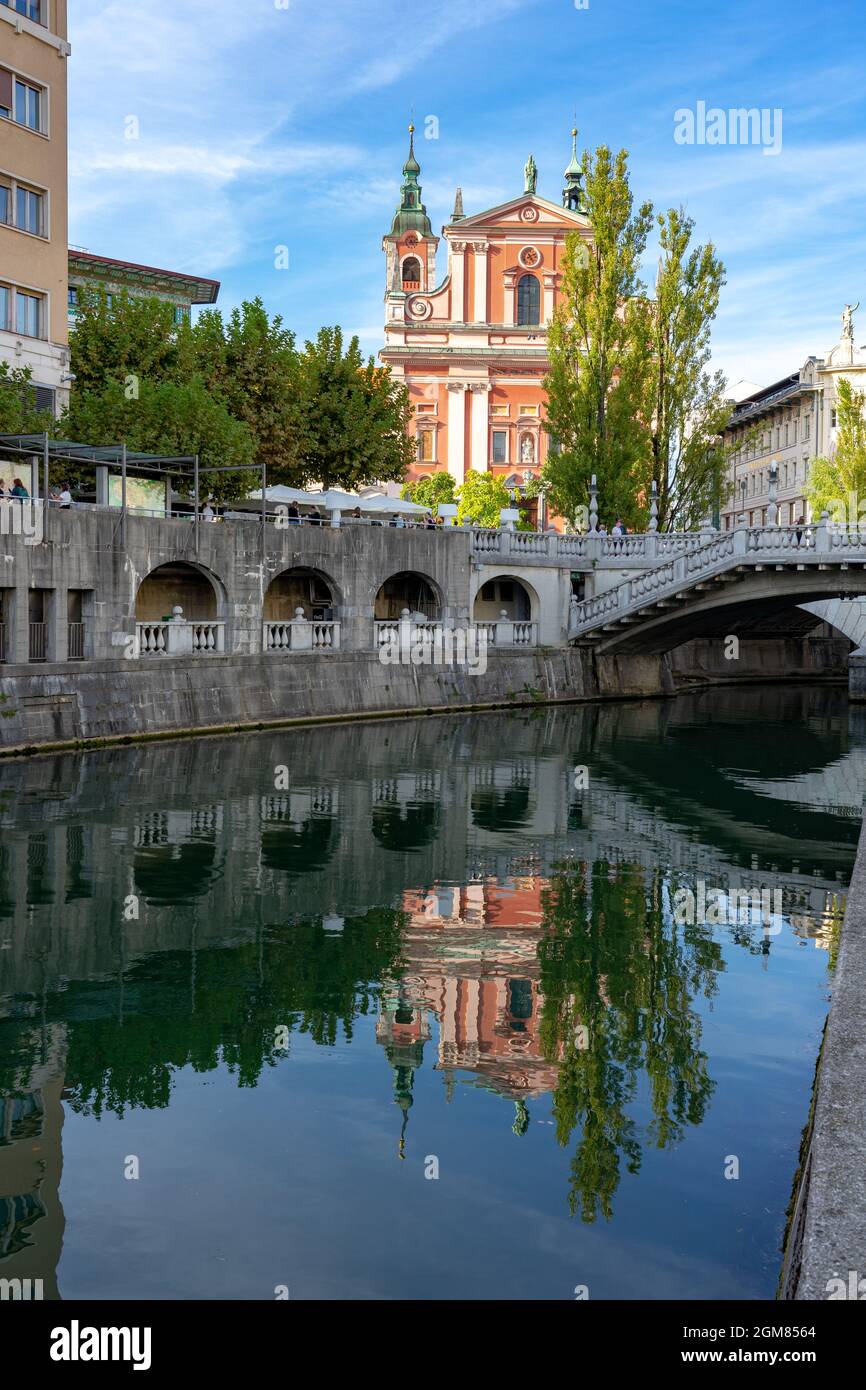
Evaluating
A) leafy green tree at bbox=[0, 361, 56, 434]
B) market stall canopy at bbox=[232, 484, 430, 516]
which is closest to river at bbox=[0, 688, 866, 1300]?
leafy green tree at bbox=[0, 361, 56, 434]

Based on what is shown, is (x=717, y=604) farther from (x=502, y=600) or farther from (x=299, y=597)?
(x=299, y=597)

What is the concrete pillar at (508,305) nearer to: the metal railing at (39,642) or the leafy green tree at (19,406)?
the leafy green tree at (19,406)

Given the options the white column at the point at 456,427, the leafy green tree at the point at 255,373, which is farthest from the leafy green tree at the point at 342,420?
the white column at the point at 456,427

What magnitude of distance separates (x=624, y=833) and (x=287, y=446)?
80.1 ft

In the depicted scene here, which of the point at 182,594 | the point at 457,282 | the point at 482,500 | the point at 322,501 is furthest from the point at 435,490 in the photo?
the point at 182,594

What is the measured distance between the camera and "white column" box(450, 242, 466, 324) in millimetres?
78688

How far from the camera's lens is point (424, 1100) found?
11.1 meters

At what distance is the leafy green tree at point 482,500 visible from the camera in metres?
63.1

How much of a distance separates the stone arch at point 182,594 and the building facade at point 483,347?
4289 cm

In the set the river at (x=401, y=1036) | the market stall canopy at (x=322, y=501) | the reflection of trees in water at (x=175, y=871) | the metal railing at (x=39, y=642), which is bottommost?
the river at (x=401, y=1036)

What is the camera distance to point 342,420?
48688 mm

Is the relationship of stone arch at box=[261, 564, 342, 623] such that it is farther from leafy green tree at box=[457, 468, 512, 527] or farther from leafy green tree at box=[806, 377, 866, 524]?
leafy green tree at box=[806, 377, 866, 524]

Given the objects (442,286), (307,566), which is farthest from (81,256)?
(307,566)
